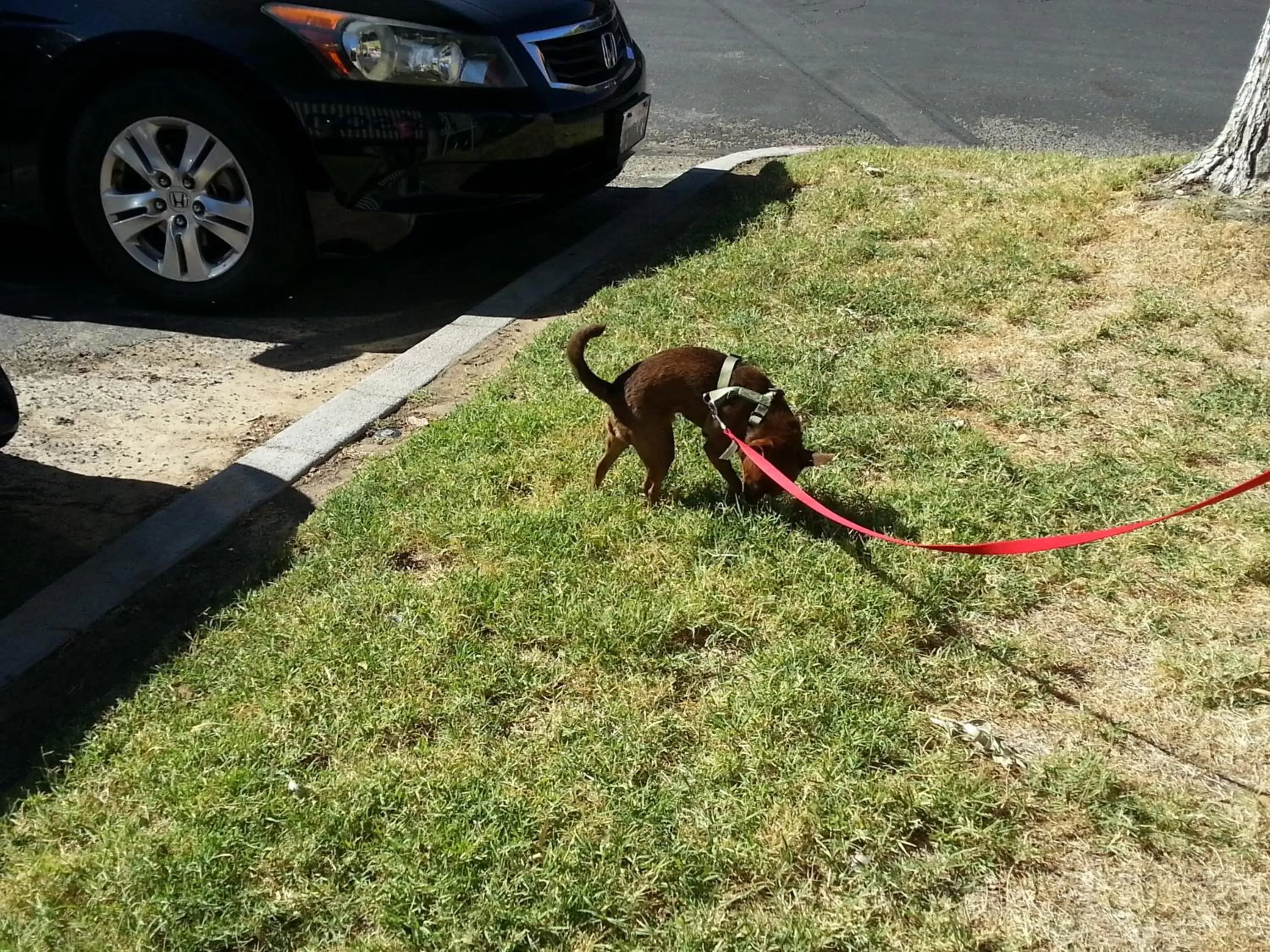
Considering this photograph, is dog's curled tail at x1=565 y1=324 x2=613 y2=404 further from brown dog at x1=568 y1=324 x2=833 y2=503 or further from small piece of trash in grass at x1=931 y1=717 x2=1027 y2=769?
small piece of trash in grass at x1=931 y1=717 x2=1027 y2=769

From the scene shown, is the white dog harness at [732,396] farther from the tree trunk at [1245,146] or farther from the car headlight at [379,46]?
the tree trunk at [1245,146]

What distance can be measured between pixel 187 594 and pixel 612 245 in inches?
132

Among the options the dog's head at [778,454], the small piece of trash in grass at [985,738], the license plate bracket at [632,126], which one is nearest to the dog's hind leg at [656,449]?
the dog's head at [778,454]

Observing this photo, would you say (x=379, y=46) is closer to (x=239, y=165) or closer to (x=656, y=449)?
(x=239, y=165)

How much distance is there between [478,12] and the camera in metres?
5.23

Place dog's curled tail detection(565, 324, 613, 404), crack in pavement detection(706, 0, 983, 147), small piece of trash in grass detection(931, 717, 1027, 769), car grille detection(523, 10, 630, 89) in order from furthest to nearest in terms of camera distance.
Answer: crack in pavement detection(706, 0, 983, 147)
car grille detection(523, 10, 630, 89)
dog's curled tail detection(565, 324, 613, 404)
small piece of trash in grass detection(931, 717, 1027, 769)

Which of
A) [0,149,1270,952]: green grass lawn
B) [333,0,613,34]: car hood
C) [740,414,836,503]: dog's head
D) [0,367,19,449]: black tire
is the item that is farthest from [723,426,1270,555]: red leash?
[333,0,613,34]: car hood

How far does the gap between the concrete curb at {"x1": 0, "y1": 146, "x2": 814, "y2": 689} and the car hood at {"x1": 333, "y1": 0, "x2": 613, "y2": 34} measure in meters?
1.11

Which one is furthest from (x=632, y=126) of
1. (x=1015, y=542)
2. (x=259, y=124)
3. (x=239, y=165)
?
(x=1015, y=542)

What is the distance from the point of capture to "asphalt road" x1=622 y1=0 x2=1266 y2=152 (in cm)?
863

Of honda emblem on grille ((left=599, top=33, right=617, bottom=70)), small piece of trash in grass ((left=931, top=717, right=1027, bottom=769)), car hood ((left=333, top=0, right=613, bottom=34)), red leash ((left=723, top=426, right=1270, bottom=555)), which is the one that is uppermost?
car hood ((left=333, top=0, right=613, bottom=34))

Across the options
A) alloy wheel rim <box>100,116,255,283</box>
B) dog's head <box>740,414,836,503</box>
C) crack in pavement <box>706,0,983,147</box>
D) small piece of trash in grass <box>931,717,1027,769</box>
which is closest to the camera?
small piece of trash in grass <box>931,717,1027,769</box>

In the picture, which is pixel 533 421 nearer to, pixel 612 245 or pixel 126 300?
pixel 612 245

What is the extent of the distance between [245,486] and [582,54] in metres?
2.91
